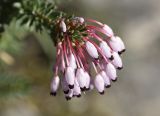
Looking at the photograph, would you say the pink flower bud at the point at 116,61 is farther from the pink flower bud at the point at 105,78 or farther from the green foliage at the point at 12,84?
the green foliage at the point at 12,84

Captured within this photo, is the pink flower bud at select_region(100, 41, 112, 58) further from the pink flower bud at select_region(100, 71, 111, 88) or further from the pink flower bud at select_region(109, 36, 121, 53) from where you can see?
the pink flower bud at select_region(100, 71, 111, 88)

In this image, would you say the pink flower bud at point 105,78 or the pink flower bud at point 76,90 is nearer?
the pink flower bud at point 76,90

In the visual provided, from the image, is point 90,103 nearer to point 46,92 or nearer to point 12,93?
point 46,92

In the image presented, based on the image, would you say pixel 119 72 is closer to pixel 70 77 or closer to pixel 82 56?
pixel 82 56

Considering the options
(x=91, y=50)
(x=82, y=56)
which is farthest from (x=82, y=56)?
(x=91, y=50)

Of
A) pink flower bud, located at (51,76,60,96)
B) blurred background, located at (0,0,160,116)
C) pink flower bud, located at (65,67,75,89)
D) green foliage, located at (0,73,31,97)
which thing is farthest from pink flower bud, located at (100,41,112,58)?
blurred background, located at (0,0,160,116)

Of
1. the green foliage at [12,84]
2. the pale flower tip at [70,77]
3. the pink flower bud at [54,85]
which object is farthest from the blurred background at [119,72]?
the pale flower tip at [70,77]
